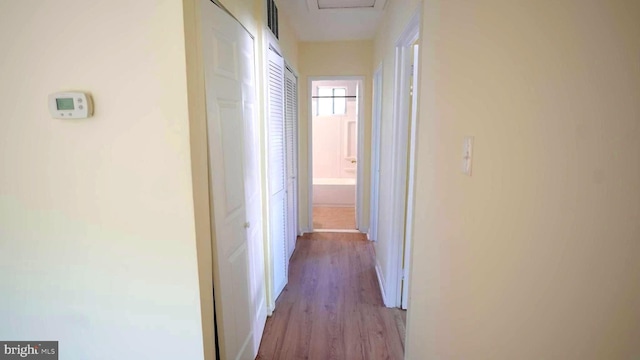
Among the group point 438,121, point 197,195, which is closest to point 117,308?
point 197,195

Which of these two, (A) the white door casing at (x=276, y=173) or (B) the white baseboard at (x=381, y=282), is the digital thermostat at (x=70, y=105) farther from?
(B) the white baseboard at (x=381, y=282)

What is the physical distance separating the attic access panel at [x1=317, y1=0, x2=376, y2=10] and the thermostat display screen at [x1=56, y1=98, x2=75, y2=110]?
218 cm

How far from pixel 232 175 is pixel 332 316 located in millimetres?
1487

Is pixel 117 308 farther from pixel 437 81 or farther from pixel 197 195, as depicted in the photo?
pixel 437 81

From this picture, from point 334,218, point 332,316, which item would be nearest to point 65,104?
point 332,316

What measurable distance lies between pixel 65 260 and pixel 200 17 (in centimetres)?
117

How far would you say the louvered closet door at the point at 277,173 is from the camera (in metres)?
2.34

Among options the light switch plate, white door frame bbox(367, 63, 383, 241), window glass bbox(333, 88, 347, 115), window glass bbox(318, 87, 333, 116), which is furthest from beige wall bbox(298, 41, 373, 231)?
the light switch plate

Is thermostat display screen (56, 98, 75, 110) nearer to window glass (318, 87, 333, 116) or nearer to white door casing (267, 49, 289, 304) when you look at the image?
white door casing (267, 49, 289, 304)

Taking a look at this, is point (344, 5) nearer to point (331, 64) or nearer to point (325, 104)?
point (331, 64)

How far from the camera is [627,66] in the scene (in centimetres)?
42

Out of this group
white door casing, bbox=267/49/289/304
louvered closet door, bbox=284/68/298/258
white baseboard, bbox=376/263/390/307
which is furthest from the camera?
louvered closet door, bbox=284/68/298/258

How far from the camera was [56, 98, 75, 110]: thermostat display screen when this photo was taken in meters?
1.15

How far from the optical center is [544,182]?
0.56 m
